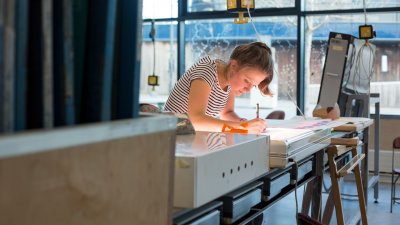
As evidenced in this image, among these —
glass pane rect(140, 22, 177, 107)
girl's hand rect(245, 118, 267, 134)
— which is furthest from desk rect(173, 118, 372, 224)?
glass pane rect(140, 22, 177, 107)

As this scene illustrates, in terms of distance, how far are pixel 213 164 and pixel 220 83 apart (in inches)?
56.7

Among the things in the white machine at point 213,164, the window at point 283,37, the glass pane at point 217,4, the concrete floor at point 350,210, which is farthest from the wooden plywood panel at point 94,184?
the glass pane at point 217,4

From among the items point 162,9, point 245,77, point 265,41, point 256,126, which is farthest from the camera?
point 162,9

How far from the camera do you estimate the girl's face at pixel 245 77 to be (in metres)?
2.46

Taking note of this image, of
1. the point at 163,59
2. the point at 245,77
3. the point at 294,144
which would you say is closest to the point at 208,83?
the point at 245,77

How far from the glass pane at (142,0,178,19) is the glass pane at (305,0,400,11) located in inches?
67.3

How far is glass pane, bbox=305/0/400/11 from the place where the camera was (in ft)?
21.7

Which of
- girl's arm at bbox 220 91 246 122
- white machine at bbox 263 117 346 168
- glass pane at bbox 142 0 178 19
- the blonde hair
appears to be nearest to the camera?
white machine at bbox 263 117 346 168

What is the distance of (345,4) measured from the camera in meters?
6.79

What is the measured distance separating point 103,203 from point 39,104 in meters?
0.15

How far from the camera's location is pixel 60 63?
0.75 meters

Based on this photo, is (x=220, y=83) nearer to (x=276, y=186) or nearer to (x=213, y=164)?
(x=276, y=186)

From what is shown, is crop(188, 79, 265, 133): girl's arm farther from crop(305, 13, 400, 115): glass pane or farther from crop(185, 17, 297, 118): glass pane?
crop(305, 13, 400, 115): glass pane

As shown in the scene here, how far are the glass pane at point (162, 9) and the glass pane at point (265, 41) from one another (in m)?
0.25
